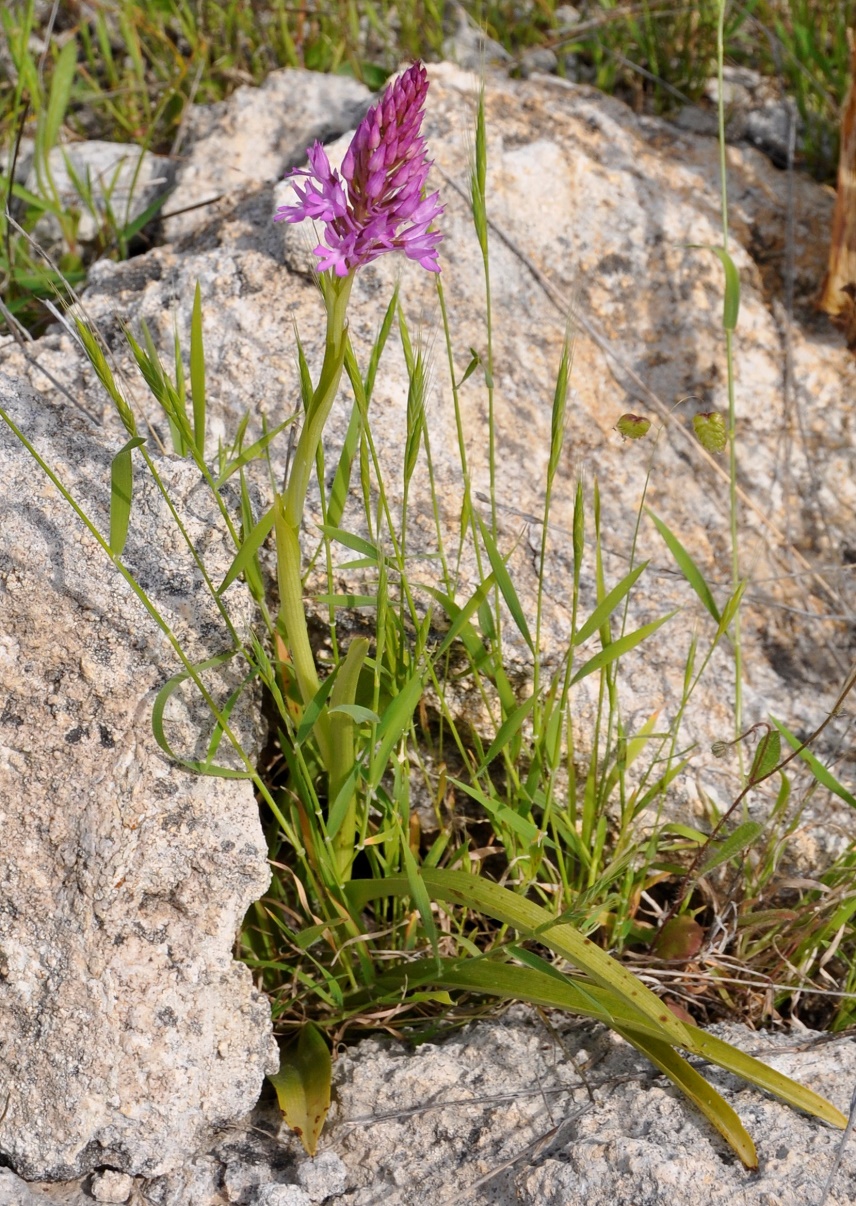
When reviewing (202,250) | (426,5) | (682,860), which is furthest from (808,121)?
(682,860)

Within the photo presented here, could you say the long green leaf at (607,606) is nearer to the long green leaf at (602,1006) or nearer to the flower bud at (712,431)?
the flower bud at (712,431)

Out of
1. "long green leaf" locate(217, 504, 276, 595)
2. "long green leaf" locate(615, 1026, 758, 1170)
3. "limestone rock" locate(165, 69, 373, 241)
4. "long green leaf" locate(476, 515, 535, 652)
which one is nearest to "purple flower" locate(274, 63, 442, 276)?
"long green leaf" locate(217, 504, 276, 595)

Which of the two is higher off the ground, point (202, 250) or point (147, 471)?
point (202, 250)

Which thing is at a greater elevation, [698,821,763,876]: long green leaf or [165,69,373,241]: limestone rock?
[165,69,373,241]: limestone rock

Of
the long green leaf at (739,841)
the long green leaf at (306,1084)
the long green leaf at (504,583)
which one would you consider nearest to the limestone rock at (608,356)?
the long green leaf at (504,583)

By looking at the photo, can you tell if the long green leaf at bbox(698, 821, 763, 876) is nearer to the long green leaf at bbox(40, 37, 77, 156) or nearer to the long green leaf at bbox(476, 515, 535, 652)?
the long green leaf at bbox(476, 515, 535, 652)

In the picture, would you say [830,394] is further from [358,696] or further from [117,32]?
[117,32]
